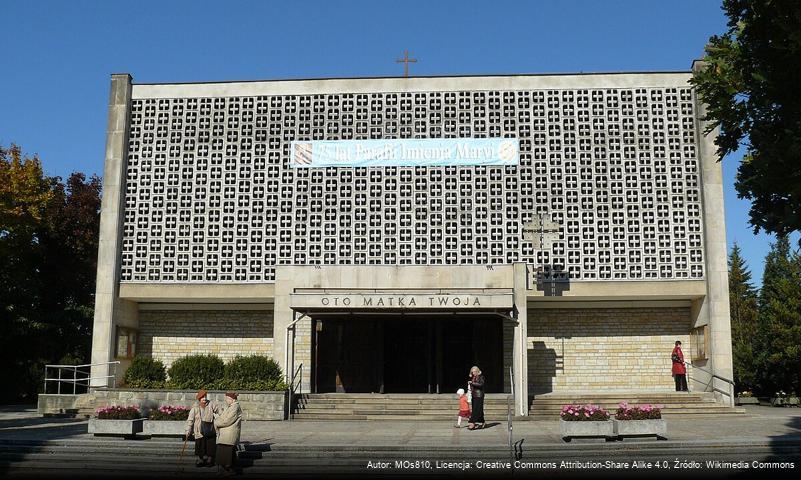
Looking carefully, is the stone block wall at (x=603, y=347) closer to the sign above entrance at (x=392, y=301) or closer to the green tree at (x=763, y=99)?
the sign above entrance at (x=392, y=301)

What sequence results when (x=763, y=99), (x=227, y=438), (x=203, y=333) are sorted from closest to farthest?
(x=763, y=99) → (x=227, y=438) → (x=203, y=333)

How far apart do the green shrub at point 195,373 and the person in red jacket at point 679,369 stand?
1326 cm

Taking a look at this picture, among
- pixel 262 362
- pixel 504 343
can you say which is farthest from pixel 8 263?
pixel 504 343

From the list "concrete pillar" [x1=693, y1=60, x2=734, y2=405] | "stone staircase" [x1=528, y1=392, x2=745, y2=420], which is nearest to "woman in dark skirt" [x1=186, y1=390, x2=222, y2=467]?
"stone staircase" [x1=528, y1=392, x2=745, y2=420]

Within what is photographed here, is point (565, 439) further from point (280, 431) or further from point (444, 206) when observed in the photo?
point (444, 206)

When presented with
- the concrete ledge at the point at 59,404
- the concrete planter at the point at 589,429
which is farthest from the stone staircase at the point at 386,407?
the concrete ledge at the point at 59,404

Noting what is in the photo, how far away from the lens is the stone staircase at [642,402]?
2155 cm

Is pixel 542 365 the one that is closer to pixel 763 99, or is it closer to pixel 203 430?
pixel 203 430

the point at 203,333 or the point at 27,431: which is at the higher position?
the point at 203,333

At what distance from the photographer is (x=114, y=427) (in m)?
15.6

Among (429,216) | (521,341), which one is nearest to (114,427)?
(521,341)

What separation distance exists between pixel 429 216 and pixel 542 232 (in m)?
3.59

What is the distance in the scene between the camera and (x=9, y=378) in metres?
28.4

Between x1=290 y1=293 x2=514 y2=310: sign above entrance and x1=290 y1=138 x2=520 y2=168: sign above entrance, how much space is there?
5.18m
